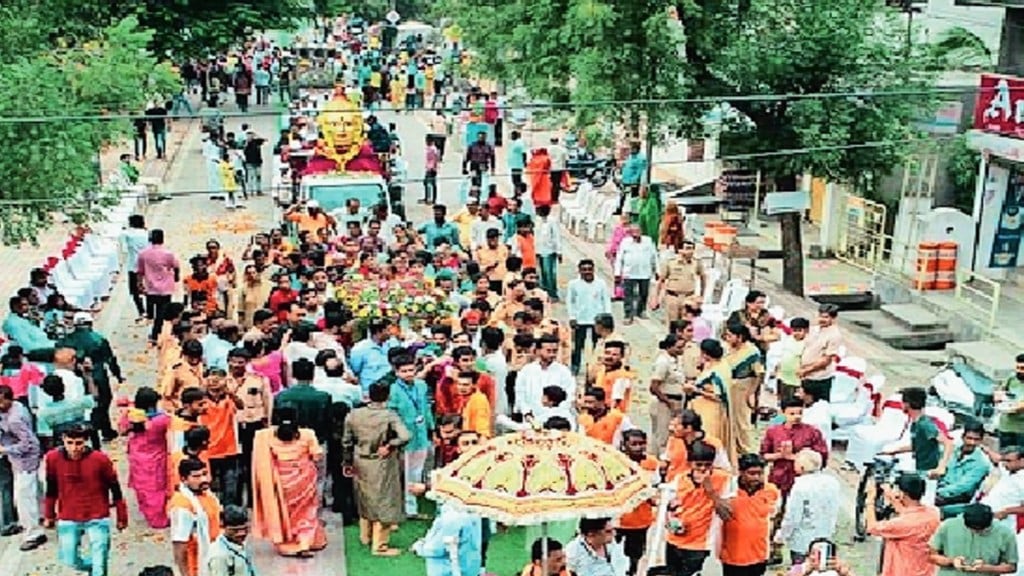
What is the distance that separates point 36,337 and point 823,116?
1071 cm

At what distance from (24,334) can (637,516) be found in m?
6.42

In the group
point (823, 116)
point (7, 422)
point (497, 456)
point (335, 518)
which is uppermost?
point (823, 116)

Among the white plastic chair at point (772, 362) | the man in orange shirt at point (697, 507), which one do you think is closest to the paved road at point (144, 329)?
the man in orange shirt at point (697, 507)

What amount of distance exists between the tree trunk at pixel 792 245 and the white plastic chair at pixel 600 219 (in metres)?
4.22

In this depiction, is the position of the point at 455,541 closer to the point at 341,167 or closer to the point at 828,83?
the point at 828,83

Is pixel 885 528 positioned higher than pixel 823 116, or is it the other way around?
pixel 823 116

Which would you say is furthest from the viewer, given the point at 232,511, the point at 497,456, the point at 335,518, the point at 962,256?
the point at 962,256

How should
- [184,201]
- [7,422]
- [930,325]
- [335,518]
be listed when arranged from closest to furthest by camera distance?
[7,422]
[335,518]
[930,325]
[184,201]

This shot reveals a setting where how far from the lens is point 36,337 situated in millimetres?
12609

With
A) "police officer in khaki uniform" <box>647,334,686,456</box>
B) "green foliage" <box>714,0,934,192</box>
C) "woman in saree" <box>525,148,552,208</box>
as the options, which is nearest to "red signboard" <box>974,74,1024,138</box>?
"green foliage" <box>714,0,934,192</box>

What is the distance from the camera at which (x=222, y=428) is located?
10742mm

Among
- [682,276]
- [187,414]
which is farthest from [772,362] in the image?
[187,414]

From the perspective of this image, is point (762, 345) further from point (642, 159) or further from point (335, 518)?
point (642, 159)

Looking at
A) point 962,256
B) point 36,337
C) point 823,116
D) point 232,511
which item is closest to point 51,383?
point 36,337
